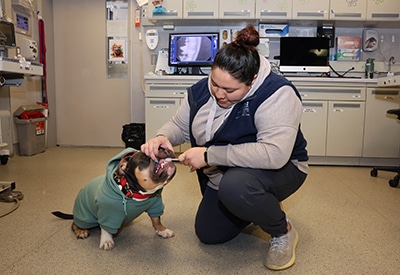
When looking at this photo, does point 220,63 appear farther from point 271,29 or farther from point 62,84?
point 62,84

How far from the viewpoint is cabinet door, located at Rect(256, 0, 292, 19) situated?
12.4 feet

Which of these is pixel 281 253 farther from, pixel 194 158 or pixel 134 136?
pixel 134 136

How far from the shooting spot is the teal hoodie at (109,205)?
1434 millimetres

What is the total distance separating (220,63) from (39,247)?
1155 millimetres

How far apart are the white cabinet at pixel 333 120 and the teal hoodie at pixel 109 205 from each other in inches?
97.6

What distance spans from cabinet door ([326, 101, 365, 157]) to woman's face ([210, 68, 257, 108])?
257 centimetres

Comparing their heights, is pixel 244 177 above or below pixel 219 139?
below

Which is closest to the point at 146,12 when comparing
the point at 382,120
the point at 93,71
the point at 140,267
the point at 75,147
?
the point at 93,71

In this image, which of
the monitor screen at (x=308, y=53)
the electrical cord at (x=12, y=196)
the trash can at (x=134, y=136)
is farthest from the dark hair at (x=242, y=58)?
the trash can at (x=134, y=136)

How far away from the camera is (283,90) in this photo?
4.47 ft

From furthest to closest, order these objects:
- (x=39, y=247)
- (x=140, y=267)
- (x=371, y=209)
A: (x=371, y=209)
(x=39, y=247)
(x=140, y=267)

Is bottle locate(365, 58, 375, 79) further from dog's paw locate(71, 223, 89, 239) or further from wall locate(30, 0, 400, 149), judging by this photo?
dog's paw locate(71, 223, 89, 239)

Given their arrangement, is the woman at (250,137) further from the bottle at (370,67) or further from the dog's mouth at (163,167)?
the bottle at (370,67)

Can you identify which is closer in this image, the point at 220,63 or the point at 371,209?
the point at 220,63
